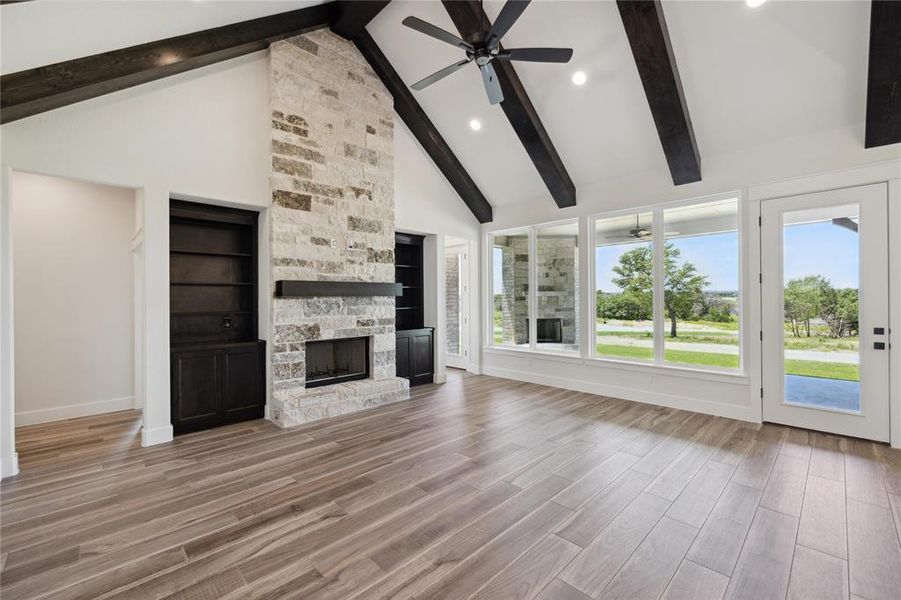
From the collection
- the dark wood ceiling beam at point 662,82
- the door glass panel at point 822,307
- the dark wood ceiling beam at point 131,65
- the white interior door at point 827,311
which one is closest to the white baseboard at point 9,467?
the dark wood ceiling beam at point 131,65

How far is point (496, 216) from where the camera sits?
281 inches

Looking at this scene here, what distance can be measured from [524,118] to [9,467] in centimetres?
620

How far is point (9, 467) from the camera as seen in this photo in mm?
3180

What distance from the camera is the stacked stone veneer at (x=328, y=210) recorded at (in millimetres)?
4617

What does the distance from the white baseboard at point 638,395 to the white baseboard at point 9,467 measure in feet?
19.3

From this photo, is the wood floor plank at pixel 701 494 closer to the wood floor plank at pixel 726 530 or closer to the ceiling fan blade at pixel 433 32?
the wood floor plank at pixel 726 530

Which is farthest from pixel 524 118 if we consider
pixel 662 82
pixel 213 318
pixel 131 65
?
pixel 213 318

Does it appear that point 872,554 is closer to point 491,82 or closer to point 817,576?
point 817,576

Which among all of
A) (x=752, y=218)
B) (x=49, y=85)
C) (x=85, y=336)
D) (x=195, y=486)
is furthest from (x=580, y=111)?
(x=85, y=336)

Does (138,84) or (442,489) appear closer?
(442,489)

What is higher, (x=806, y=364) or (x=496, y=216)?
(x=496, y=216)

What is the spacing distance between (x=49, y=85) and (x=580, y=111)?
17.0ft

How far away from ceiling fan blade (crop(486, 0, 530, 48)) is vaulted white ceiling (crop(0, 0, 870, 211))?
1.26m

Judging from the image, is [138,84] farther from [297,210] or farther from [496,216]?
[496,216]
